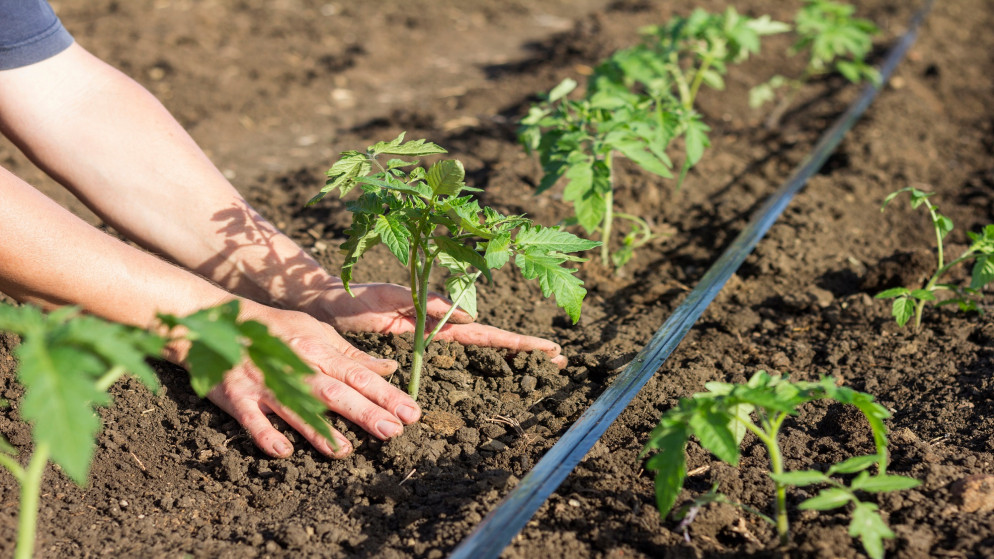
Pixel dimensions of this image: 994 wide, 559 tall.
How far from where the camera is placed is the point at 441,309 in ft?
7.60

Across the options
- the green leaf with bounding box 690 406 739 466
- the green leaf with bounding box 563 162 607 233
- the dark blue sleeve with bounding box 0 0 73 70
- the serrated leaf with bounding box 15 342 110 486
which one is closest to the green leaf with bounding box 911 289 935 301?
the green leaf with bounding box 563 162 607 233

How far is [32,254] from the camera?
188cm

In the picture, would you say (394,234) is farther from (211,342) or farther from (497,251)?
(211,342)

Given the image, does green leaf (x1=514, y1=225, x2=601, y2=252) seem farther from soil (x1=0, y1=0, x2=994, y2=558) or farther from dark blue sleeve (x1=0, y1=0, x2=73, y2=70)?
dark blue sleeve (x1=0, y1=0, x2=73, y2=70)

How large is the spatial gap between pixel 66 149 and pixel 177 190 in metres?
0.34

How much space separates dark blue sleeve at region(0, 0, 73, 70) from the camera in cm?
217

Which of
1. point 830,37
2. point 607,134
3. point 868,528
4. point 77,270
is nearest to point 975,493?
point 868,528

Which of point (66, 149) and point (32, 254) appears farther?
point (66, 149)

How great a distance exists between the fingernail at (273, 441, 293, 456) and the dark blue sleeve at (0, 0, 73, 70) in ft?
4.18

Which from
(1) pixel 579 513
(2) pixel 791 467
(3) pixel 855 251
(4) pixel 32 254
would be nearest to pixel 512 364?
(1) pixel 579 513

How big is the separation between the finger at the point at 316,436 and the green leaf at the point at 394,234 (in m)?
0.49

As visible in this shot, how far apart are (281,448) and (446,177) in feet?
2.54

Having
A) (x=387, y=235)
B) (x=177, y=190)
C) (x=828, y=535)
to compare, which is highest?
(x=387, y=235)

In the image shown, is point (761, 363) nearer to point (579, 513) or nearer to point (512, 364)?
point (512, 364)
